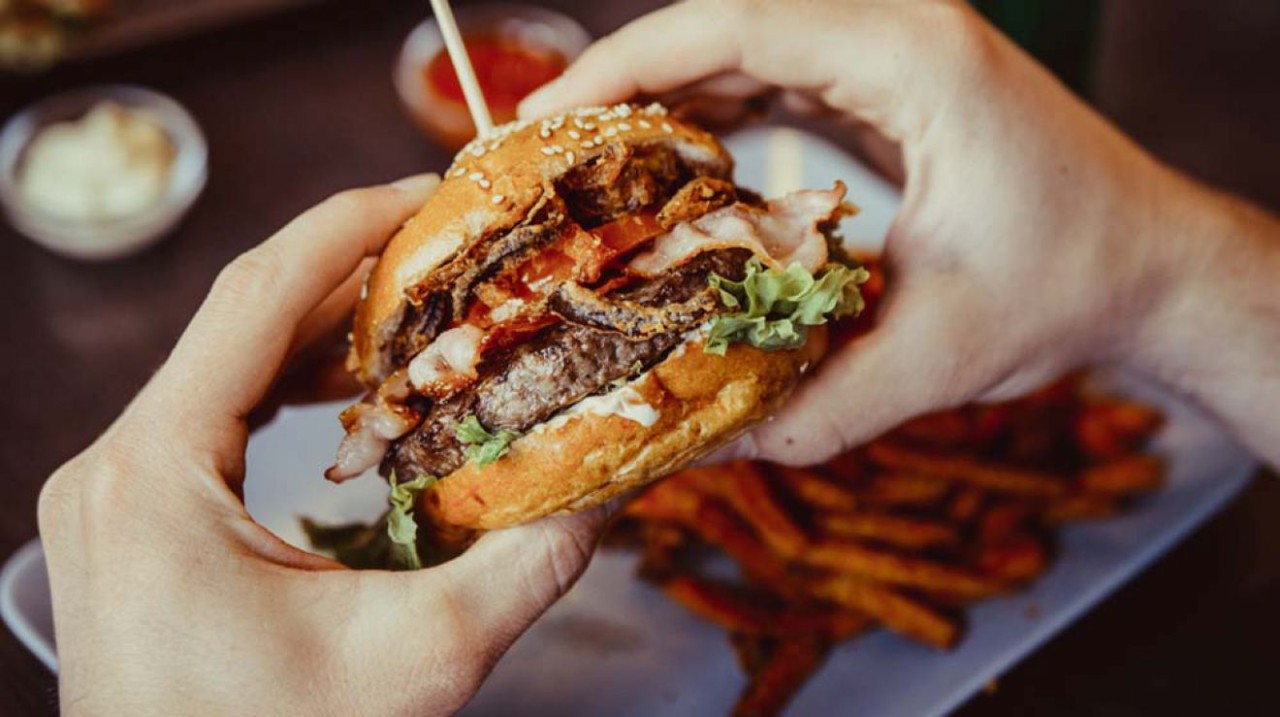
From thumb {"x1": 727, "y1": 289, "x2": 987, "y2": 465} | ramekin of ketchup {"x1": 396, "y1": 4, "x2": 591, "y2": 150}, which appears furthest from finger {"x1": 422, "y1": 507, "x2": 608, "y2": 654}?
ramekin of ketchup {"x1": 396, "y1": 4, "x2": 591, "y2": 150}

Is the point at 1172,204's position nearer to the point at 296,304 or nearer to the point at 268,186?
the point at 296,304

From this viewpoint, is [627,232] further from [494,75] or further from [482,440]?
[494,75]

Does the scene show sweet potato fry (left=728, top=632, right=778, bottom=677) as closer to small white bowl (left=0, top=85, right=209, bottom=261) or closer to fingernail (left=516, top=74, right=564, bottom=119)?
fingernail (left=516, top=74, right=564, bottom=119)

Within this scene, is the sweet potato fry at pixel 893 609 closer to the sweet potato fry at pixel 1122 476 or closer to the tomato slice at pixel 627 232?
the sweet potato fry at pixel 1122 476

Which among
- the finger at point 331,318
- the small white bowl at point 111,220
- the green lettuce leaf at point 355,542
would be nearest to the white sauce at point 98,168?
the small white bowl at point 111,220

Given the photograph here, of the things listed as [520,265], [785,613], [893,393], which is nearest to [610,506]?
[520,265]
